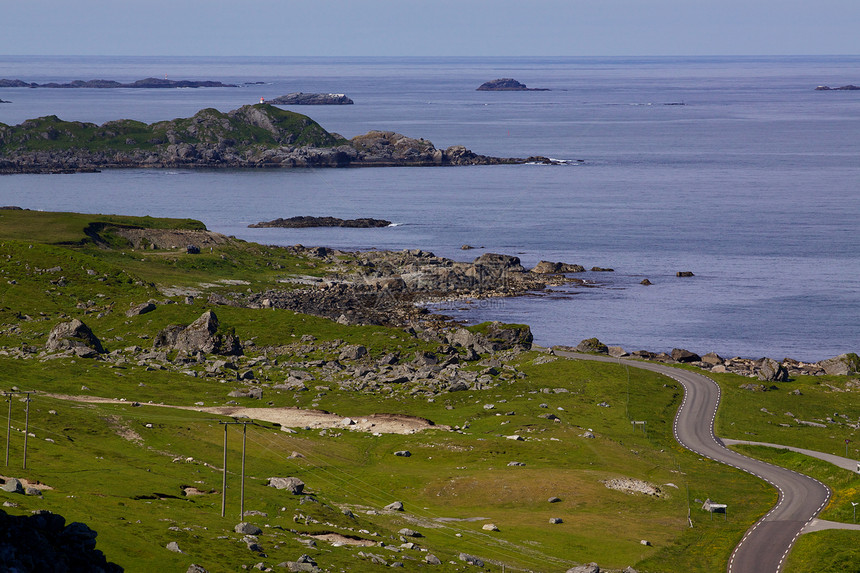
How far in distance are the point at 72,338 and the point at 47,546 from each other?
6831 centimetres

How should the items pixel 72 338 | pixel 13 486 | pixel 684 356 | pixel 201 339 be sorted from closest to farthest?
pixel 13 486, pixel 72 338, pixel 201 339, pixel 684 356

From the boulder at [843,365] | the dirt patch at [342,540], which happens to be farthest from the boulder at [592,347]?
the dirt patch at [342,540]

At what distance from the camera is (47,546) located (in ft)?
138

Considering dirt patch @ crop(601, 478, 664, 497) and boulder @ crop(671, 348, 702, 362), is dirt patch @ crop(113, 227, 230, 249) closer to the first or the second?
boulder @ crop(671, 348, 702, 362)

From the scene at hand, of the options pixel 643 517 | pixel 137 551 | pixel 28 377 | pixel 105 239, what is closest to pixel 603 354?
pixel 643 517

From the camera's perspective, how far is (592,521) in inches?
2675

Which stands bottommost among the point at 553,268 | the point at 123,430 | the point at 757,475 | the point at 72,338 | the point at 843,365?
the point at 757,475

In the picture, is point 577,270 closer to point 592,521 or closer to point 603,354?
point 603,354

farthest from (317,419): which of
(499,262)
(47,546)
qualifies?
(499,262)

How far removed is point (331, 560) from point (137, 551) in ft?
35.2

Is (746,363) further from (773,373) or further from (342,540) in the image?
(342,540)

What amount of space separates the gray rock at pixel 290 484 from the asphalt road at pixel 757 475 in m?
29.9

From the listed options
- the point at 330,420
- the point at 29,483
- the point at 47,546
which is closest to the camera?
the point at 47,546

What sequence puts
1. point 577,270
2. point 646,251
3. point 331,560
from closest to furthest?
point 331,560
point 577,270
point 646,251
